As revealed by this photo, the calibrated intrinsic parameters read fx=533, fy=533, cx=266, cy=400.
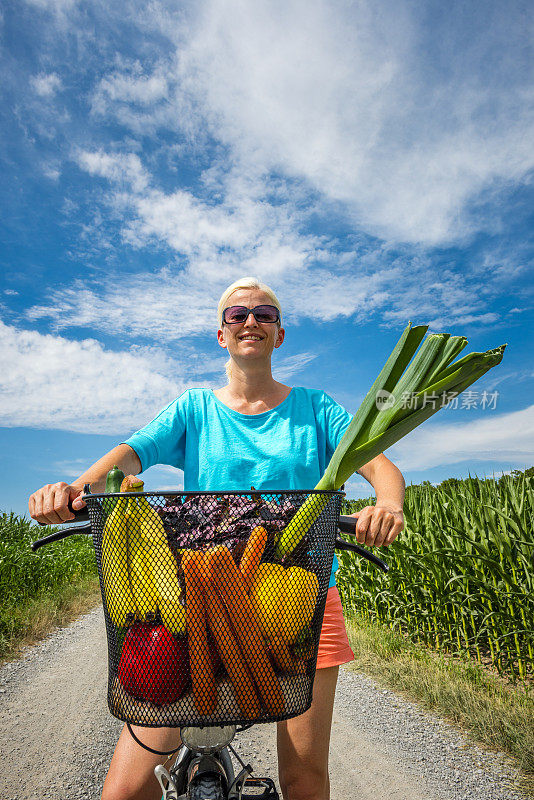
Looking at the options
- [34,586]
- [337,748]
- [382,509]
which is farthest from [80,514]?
[34,586]

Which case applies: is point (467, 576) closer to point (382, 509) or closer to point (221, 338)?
point (221, 338)

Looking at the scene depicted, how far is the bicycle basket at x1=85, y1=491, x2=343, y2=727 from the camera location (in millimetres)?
1112

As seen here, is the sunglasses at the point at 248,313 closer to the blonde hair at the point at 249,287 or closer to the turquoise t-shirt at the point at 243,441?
the blonde hair at the point at 249,287

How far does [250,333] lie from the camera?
2.04 metres

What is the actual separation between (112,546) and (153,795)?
99 cm

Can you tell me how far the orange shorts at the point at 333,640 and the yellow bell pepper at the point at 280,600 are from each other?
2.21 ft

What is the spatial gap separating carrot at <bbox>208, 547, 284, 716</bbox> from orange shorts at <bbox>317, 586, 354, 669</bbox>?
686 mm

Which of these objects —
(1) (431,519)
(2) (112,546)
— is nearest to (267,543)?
(2) (112,546)

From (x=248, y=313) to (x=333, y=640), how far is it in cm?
123

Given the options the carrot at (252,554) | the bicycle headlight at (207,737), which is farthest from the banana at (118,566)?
the bicycle headlight at (207,737)

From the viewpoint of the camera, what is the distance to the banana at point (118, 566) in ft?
3.95

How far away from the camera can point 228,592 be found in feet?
3.66

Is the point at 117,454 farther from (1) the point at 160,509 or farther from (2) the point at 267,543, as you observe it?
(2) the point at 267,543

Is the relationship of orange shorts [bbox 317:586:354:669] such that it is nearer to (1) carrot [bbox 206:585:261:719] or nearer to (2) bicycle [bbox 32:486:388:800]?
(2) bicycle [bbox 32:486:388:800]
